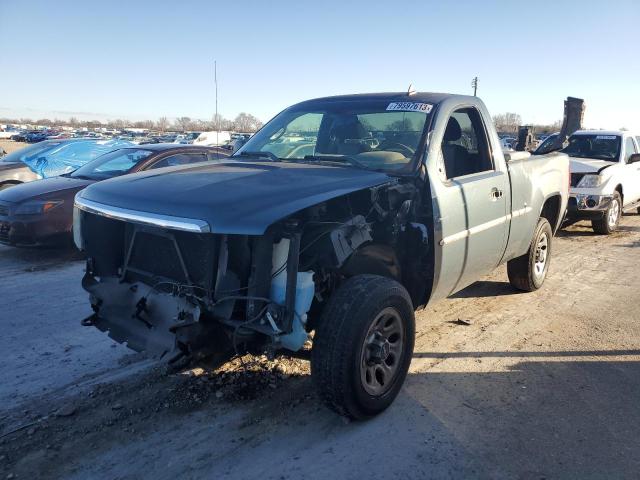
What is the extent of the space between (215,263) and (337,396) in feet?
3.51

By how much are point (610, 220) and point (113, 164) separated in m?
8.93

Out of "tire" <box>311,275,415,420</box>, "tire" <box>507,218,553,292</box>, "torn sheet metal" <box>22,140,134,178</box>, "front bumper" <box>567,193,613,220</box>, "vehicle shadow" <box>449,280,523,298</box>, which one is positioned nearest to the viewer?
"tire" <box>311,275,415,420</box>

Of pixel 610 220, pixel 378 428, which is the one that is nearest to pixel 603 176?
pixel 610 220

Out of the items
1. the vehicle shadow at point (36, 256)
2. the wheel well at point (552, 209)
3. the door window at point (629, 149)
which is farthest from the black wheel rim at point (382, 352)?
the door window at point (629, 149)

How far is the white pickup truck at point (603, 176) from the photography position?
371 inches

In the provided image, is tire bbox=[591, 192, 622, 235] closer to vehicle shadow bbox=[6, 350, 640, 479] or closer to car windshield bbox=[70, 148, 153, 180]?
vehicle shadow bbox=[6, 350, 640, 479]

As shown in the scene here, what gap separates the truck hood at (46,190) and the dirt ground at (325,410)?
257 cm

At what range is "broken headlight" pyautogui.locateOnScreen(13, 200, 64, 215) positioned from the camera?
23.9ft

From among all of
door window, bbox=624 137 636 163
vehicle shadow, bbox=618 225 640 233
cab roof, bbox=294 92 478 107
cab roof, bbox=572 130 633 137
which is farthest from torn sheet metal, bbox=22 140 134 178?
vehicle shadow, bbox=618 225 640 233

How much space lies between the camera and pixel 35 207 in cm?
732

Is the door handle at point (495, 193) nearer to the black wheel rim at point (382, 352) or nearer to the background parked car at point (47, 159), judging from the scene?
the black wheel rim at point (382, 352)

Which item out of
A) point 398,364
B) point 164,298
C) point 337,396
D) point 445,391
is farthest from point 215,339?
point 445,391

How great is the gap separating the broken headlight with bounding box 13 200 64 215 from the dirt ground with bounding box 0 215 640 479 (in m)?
2.35

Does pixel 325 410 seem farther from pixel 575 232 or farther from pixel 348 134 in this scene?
pixel 575 232
